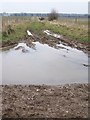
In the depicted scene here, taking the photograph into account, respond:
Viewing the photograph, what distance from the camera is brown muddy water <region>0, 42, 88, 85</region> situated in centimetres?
1477

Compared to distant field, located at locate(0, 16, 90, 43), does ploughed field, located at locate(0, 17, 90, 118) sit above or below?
below

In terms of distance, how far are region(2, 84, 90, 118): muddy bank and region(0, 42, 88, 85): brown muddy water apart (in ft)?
6.46

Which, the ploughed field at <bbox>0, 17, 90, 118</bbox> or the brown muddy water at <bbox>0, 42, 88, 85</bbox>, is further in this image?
the brown muddy water at <bbox>0, 42, 88, 85</bbox>

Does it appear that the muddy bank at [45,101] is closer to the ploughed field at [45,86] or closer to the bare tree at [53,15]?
the ploughed field at [45,86]

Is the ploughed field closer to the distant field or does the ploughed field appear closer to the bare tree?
the distant field

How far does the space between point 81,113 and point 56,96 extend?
1.76 m

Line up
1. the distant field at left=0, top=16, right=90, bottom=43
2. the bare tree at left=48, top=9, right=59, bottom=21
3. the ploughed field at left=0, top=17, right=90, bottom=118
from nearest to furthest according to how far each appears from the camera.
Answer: the ploughed field at left=0, top=17, right=90, bottom=118, the distant field at left=0, top=16, right=90, bottom=43, the bare tree at left=48, top=9, right=59, bottom=21

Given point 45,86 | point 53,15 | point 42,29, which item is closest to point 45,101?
point 45,86

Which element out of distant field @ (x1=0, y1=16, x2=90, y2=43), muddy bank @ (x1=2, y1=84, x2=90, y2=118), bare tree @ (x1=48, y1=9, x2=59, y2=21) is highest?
bare tree @ (x1=48, y1=9, x2=59, y2=21)

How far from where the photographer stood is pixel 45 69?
57.6ft

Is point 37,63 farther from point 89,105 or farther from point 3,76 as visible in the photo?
point 89,105

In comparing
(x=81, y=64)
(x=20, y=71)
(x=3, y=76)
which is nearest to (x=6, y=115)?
(x=3, y=76)

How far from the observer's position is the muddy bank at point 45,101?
31.4ft

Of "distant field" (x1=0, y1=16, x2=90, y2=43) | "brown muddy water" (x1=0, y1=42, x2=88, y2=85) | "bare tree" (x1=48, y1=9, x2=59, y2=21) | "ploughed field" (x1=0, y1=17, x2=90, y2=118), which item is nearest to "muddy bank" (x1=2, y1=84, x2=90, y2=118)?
"ploughed field" (x1=0, y1=17, x2=90, y2=118)
